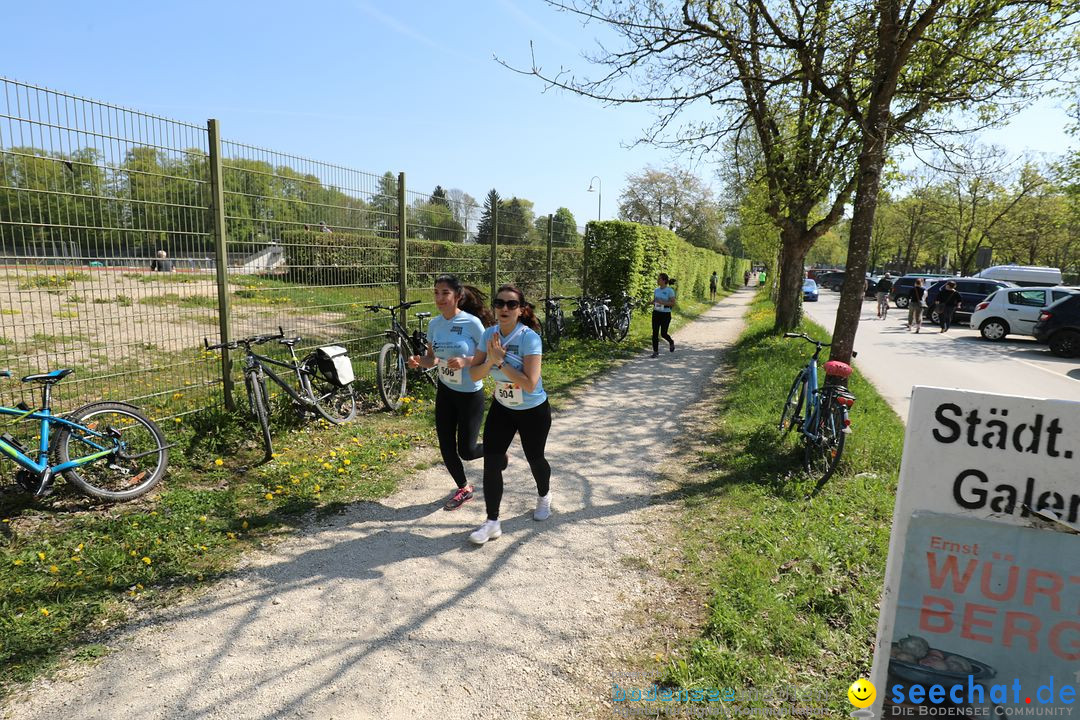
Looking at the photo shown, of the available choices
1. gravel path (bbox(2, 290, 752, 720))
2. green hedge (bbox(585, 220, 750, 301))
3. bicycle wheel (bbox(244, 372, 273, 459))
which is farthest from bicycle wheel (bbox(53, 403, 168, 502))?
green hedge (bbox(585, 220, 750, 301))

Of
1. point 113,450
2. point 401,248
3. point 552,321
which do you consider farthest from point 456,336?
point 552,321

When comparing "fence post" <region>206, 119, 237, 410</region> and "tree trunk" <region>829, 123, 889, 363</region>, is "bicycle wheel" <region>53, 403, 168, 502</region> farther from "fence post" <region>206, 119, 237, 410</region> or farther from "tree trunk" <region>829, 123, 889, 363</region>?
"tree trunk" <region>829, 123, 889, 363</region>

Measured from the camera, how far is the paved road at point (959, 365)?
34.0 ft

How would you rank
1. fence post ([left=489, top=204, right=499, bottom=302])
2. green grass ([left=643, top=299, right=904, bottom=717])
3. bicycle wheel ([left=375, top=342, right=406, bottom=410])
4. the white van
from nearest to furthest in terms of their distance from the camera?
green grass ([left=643, top=299, right=904, bottom=717])
bicycle wheel ([left=375, top=342, right=406, bottom=410])
fence post ([left=489, top=204, right=499, bottom=302])
the white van

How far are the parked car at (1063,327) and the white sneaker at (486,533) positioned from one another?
53.3 ft

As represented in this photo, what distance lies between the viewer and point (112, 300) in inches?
183

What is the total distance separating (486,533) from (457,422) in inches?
34.6

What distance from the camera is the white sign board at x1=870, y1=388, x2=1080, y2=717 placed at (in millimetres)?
1865

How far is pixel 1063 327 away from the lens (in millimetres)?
14242

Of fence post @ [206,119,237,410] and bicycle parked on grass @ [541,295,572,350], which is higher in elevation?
fence post @ [206,119,237,410]

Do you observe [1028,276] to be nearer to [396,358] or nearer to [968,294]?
[968,294]

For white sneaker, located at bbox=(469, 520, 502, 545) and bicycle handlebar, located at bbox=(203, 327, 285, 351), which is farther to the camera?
bicycle handlebar, located at bbox=(203, 327, 285, 351)

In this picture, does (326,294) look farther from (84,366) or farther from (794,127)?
(794,127)

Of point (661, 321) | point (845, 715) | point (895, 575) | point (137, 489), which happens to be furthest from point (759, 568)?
point (661, 321)
